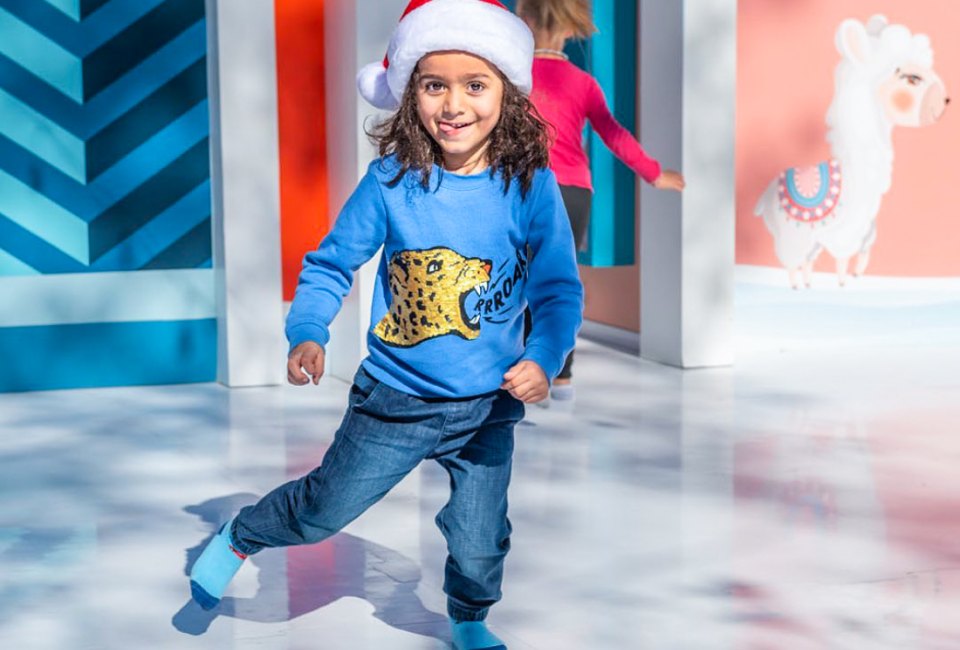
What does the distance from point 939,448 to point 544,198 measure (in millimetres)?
2334

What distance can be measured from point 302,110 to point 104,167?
0.93m

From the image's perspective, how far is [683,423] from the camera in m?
5.05

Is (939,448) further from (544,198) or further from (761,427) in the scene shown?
(544,198)

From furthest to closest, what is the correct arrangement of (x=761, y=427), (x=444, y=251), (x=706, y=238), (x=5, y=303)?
(x=706, y=238)
(x=5, y=303)
(x=761, y=427)
(x=444, y=251)

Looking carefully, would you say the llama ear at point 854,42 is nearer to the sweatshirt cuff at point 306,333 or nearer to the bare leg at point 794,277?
the bare leg at point 794,277

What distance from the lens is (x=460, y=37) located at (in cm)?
281

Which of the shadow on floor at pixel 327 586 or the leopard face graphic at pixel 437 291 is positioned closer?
the leopard face graphic at pixel 437 291

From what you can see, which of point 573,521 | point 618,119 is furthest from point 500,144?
point 618,119

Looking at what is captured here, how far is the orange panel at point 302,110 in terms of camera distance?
632 cm

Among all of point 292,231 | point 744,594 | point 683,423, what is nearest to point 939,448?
point 683,423

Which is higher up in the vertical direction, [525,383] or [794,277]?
[794,277]

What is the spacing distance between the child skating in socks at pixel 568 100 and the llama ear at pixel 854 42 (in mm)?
1586

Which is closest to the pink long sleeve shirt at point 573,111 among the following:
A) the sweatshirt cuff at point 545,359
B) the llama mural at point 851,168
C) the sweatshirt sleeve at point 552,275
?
the llama mural at point 851,168

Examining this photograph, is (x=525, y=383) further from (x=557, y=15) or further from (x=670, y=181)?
(x=557, y=15)
